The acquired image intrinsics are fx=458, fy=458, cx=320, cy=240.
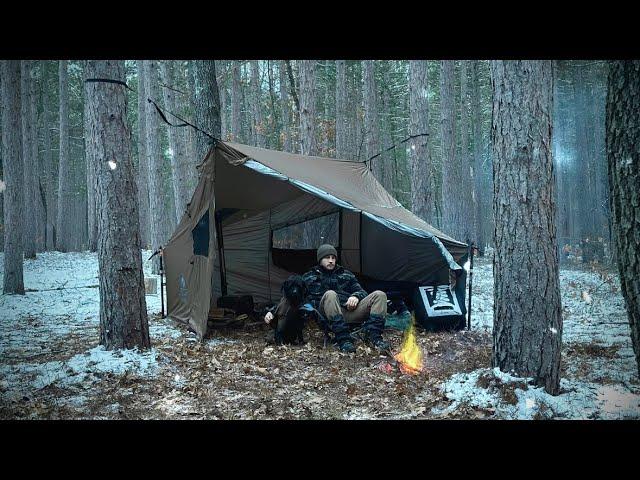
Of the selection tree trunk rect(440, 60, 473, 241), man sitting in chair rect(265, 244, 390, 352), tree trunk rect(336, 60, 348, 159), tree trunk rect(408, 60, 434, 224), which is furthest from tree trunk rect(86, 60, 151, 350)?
tree trunk rect(336, 60, 348, 159)

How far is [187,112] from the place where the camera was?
601 inches

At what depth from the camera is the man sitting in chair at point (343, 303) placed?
503 cm

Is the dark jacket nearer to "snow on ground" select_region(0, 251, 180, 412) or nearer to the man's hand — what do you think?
the man's hand

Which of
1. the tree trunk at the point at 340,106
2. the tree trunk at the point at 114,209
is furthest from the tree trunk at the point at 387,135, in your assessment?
the tree trunk at the point at 114,209

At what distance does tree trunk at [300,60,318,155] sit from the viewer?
30.5 feet

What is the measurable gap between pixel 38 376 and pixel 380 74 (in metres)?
17.6

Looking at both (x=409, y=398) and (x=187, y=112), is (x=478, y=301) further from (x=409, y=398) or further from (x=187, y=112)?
(x=187, y=112)

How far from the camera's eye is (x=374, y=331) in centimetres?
504

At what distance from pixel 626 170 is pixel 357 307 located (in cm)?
395

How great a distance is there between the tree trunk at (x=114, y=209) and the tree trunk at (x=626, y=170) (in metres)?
3.94

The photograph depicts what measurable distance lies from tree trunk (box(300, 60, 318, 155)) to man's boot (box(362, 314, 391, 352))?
4941mm

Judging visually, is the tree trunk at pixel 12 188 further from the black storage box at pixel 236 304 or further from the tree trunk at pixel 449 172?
the tree trunk at pixel 449 172

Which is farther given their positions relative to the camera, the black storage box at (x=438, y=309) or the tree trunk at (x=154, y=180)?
the tree trunk at (x=154, y=180)

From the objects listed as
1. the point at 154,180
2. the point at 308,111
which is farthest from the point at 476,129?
the point at 154,180
